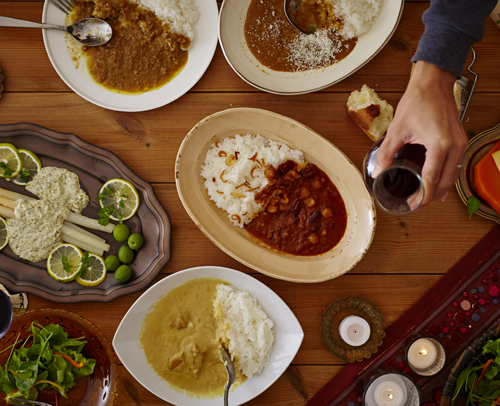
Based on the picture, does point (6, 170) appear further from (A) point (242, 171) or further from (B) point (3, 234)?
(A) point (242, 171)

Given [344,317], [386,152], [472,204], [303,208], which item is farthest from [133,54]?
[472,204]

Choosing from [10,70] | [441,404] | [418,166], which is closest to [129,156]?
[10,70]

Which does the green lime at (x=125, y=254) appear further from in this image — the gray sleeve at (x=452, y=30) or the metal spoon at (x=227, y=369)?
the gray sleeve at (x=452, y=30)

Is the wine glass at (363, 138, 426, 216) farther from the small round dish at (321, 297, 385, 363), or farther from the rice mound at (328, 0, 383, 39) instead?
the rice mound at (328, 0, 383, 39)

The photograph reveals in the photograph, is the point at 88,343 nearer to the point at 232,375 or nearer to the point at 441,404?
the point at 232,375

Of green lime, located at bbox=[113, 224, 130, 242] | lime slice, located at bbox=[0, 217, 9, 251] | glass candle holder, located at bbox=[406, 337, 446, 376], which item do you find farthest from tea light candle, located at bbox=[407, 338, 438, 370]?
lime slice, located at bbox=[0, 217, 9, 251]

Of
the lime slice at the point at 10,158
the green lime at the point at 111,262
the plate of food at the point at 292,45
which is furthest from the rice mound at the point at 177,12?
the green lime at the point at 111,262
